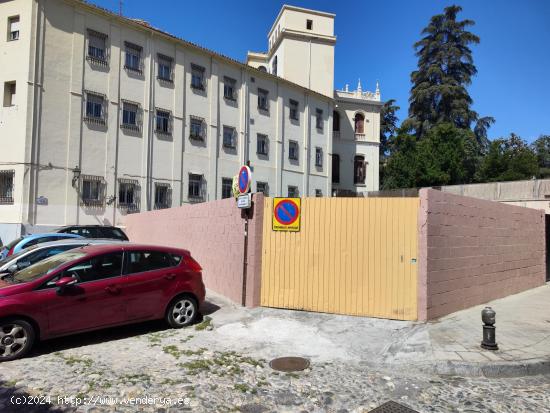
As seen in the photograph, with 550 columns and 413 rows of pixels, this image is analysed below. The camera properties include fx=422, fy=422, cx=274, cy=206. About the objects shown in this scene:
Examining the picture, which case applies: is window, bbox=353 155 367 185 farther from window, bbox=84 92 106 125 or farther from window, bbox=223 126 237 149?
window, bbox=84 92 106 125

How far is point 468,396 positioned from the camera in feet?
15.9

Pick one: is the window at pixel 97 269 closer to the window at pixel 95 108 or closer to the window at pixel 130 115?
the window at pixel 95 108

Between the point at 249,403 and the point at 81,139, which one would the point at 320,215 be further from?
the point at 81,139

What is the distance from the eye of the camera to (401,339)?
266 inches

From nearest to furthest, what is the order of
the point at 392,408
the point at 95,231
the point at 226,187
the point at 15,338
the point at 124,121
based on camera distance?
1. the point at 392,408
2. the point at 15,338
3. the point at 95,231
4. the point at 124,121
5. the point at 226,187

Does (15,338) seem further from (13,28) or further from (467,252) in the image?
(13,28)

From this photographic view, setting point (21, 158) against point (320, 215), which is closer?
point (320, 215)

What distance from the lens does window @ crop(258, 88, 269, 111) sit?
3406 cm

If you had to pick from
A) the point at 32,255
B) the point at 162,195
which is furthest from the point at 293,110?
the point at 32,255

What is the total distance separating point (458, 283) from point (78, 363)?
7057mm

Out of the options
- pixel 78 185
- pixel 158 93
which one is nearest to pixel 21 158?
pixel 78 185

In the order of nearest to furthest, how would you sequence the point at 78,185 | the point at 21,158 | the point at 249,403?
the point at 249,403 < the point at 21,158 < the point at 78,185

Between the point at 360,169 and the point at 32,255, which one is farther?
the point at 360,169

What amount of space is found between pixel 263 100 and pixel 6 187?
1948 centimetres
